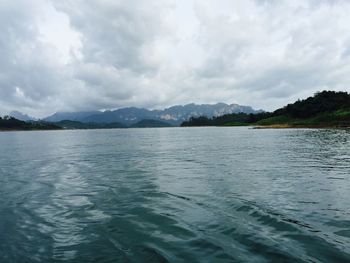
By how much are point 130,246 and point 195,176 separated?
19845mm

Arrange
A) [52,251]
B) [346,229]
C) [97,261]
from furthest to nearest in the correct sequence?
[346,229] < [52,251] < [97,261]

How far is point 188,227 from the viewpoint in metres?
17.2

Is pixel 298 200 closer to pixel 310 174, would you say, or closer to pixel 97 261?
pixel 310 174

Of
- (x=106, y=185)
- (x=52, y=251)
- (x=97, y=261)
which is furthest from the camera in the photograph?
(x=106, y=185)

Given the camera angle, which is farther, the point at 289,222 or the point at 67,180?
the point at 67,180

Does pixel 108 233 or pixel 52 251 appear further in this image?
pixel 108 233

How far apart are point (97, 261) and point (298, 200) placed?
15707 millimetres

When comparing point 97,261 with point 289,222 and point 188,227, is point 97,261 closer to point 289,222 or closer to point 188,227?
point 188,227

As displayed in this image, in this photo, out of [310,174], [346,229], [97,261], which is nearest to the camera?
[97,261]

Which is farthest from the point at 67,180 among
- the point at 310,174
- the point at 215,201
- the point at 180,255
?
the point at 310,174

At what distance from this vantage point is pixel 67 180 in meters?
34.6

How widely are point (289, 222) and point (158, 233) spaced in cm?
767

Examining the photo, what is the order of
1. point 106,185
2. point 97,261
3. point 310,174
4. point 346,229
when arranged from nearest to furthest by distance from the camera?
point 97,261 → point 346,229 → point 106,185 → point 310,174

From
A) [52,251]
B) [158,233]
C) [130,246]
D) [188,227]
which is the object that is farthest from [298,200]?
[52,251]
